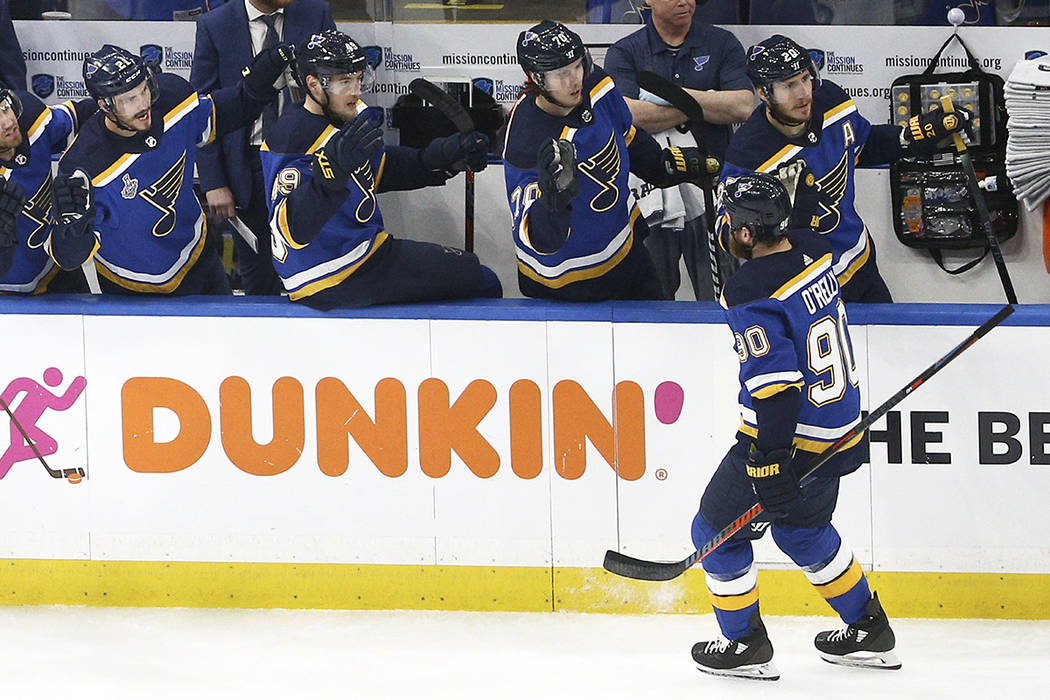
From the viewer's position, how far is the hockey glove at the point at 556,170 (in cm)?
345

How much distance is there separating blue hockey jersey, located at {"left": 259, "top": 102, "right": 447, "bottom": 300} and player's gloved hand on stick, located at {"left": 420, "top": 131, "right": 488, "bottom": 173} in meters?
0.19

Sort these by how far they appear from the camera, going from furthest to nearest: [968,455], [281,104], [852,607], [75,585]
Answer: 1. [281,104]
2. [75,585]
3. [968,455]
4. [852,607]

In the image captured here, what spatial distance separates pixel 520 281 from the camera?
3.96 metres

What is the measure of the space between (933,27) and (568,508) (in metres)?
1.97

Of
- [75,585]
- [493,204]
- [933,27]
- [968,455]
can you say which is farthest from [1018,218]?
[75,585]

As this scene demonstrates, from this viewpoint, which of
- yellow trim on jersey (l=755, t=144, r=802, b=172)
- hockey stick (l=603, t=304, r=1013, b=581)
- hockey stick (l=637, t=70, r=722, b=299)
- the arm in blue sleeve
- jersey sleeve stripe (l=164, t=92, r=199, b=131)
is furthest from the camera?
hockey stick (l=637, t=70, r=722, b=299)

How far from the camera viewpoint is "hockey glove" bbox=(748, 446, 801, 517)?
3.03 meters

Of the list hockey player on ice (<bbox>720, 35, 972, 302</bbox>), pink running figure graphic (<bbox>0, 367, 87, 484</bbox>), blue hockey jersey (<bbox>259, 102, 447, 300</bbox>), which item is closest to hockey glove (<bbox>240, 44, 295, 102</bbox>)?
blue hockey jersey (<bbox>259, 102, 447, 300</bbox>)

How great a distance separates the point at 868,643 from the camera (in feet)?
11.0

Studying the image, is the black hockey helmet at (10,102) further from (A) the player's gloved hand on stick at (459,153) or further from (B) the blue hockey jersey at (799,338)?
(B) the blue hockey jersey at (799,338)

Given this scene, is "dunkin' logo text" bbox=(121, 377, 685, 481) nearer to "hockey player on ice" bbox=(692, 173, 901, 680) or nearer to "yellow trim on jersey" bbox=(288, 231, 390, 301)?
"yellow trim on jersey" bbox=(288, 231, 390, 301)

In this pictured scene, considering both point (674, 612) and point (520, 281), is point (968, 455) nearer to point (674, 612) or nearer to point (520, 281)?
point (674, 612)

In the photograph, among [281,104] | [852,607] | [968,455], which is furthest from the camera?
Answer: [281,104]

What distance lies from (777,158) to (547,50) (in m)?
0.62
